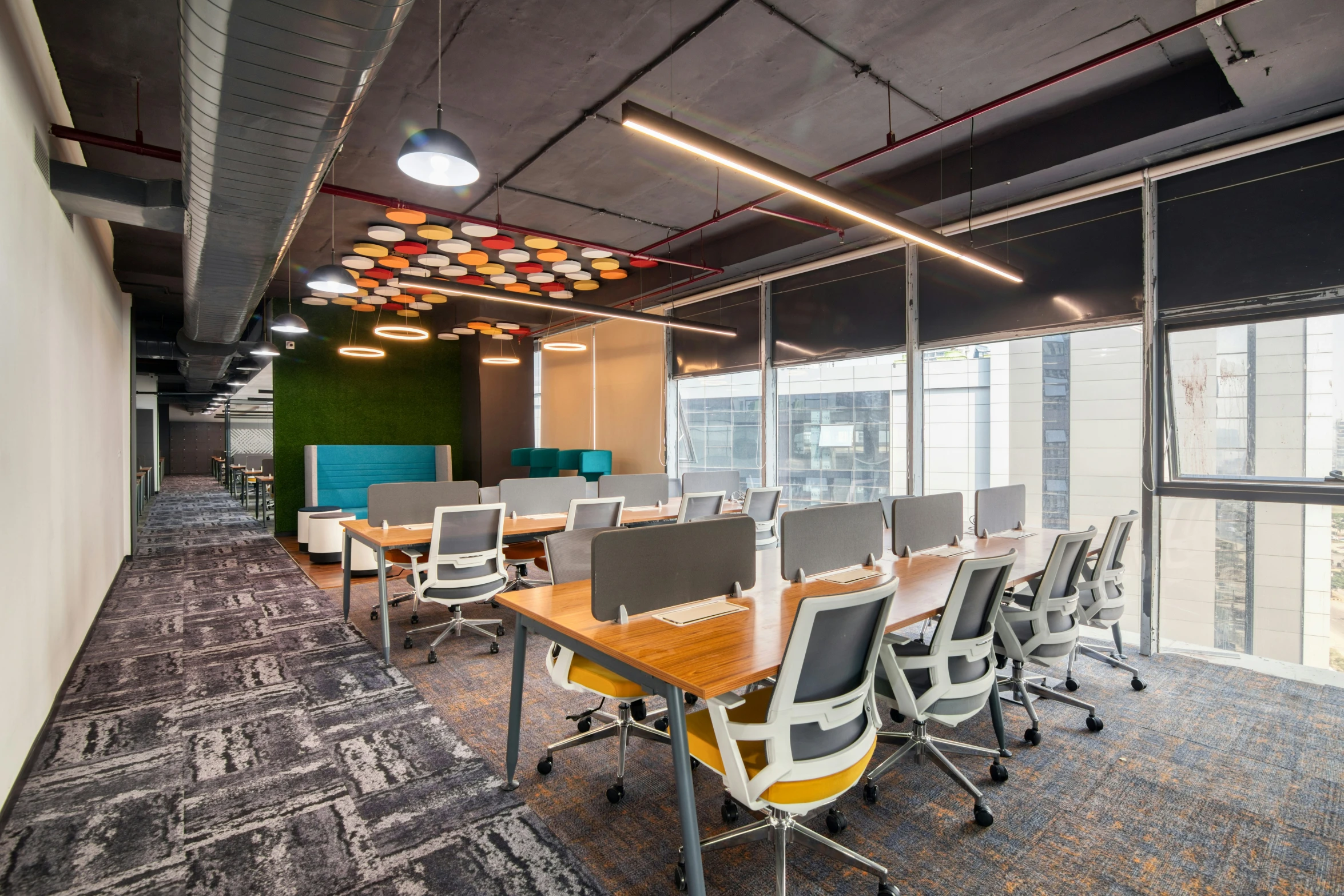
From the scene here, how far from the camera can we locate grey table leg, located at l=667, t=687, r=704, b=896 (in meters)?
1.73

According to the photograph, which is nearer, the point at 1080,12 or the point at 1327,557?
the point at 1080,12

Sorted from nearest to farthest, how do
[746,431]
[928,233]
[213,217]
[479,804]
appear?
1. [479,804]
2. [213,217]
3. [928,233]
4. [746,431]

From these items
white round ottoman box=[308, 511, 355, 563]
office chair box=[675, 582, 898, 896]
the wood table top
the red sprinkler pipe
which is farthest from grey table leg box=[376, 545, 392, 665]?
white round ottoman box=[308, 511, 355, 563]

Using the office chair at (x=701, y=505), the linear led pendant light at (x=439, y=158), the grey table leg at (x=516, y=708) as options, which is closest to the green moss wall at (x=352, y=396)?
the office chair at (x=701, y=505)

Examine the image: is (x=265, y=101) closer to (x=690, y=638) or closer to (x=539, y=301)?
(x=690, y=638)

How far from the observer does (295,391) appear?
944 cm

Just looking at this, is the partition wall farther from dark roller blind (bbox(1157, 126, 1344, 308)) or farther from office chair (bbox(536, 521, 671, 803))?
office chair (bbox(536, 521, 671, 803))

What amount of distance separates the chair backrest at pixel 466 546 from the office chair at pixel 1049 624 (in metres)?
3.00

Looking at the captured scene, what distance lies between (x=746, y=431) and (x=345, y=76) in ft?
18.3

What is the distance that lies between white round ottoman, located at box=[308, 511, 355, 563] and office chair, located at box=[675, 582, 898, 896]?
643 centimetres

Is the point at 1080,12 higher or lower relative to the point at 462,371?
higher

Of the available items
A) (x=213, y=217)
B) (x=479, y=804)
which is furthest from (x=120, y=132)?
(x=479, y=804)

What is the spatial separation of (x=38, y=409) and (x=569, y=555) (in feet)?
8.75

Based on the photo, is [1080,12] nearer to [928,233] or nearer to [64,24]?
[928,233]
